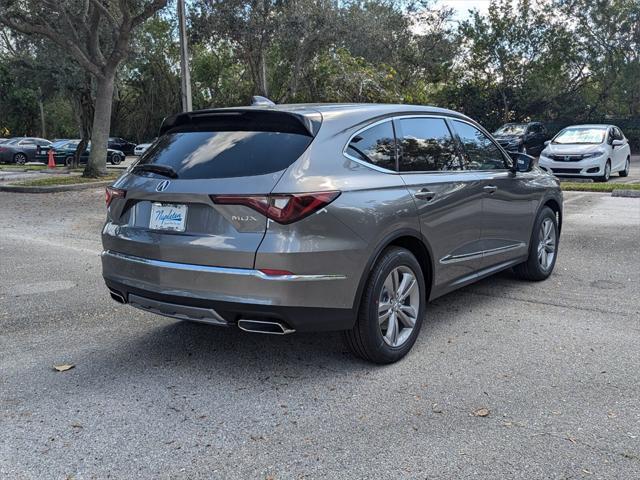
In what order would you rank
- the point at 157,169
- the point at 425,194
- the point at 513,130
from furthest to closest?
the point at 513,130 < the point at 425,194 < the point at 157,169

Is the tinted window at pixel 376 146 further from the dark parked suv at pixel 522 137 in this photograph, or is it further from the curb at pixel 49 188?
the dark parked suv at pixel 522 137

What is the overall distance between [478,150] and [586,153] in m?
13.0

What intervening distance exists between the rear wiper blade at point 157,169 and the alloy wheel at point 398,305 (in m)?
1.59

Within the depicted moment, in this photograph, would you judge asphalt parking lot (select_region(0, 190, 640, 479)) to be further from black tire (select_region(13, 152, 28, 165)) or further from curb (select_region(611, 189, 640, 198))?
black tire (select_region(13, 152, 28, 165))

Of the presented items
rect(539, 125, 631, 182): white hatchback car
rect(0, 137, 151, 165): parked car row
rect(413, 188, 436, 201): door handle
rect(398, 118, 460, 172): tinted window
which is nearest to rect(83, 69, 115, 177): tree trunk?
rect(0, 137, 151, 165): parked car row

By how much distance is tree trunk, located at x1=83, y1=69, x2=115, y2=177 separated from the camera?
1795cm

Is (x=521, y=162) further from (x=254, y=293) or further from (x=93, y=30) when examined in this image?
(x=93, y=30)

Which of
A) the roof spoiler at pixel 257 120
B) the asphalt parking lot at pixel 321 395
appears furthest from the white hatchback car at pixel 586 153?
the roof spoiler at pixel 257 120

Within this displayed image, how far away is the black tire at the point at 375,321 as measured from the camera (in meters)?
3.94

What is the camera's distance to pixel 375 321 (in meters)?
3.99

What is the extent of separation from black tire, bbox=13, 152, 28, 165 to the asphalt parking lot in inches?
1118

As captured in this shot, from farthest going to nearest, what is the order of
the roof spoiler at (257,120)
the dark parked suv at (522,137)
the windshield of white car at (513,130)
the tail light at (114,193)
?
1. the windshield of white car at (513,130)
2. the dark parked suv at (522,137)
3. the tail light at (114,193)
4. the roof spoiler at (257,120)

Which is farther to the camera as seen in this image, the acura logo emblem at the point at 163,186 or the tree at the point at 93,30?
the tree at the point at 93,30

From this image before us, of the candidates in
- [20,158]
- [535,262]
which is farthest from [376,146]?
[20,158]
